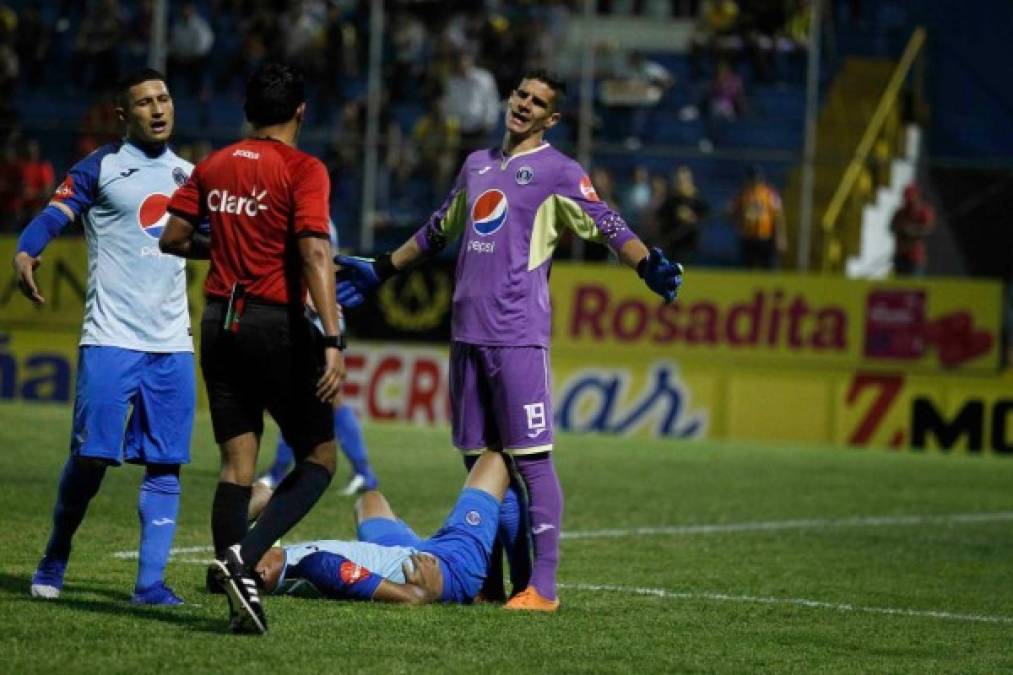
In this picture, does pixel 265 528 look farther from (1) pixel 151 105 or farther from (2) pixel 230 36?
(2) pixel 230 36

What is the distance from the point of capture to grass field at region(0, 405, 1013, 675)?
7145 millimetres

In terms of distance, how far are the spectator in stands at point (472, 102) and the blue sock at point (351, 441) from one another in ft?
34.8

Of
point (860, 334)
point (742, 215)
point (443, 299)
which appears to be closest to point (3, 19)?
point (443, 299)

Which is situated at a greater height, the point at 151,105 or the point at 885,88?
the point at 885,88

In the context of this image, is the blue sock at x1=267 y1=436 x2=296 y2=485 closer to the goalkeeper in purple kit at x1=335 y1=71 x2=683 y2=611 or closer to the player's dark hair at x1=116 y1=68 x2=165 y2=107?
the goalkeeper in purple kit at x1=335 y1=71 x2=683 y2=611

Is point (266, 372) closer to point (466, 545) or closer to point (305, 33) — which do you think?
point (466, 545)

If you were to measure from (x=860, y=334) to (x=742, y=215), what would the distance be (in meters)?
2.41

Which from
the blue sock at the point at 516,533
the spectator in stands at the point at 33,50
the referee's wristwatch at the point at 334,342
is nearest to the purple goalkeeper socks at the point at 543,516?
the blue sock at the point at 516,533

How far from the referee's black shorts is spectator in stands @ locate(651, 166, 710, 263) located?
53.4 ft

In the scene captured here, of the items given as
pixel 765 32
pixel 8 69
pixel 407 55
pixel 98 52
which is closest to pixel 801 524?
pixel 765 32

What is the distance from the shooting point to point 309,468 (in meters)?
7.54

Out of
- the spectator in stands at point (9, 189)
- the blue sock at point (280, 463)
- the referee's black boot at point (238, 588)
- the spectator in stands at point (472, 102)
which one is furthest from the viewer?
the spectator in stands at point (472, 102)

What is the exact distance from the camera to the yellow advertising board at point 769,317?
878 inches

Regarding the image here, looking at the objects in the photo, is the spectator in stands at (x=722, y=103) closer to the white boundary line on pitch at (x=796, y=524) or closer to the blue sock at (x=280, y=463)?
the white boundary line on pitch at (x=796, y=524)
